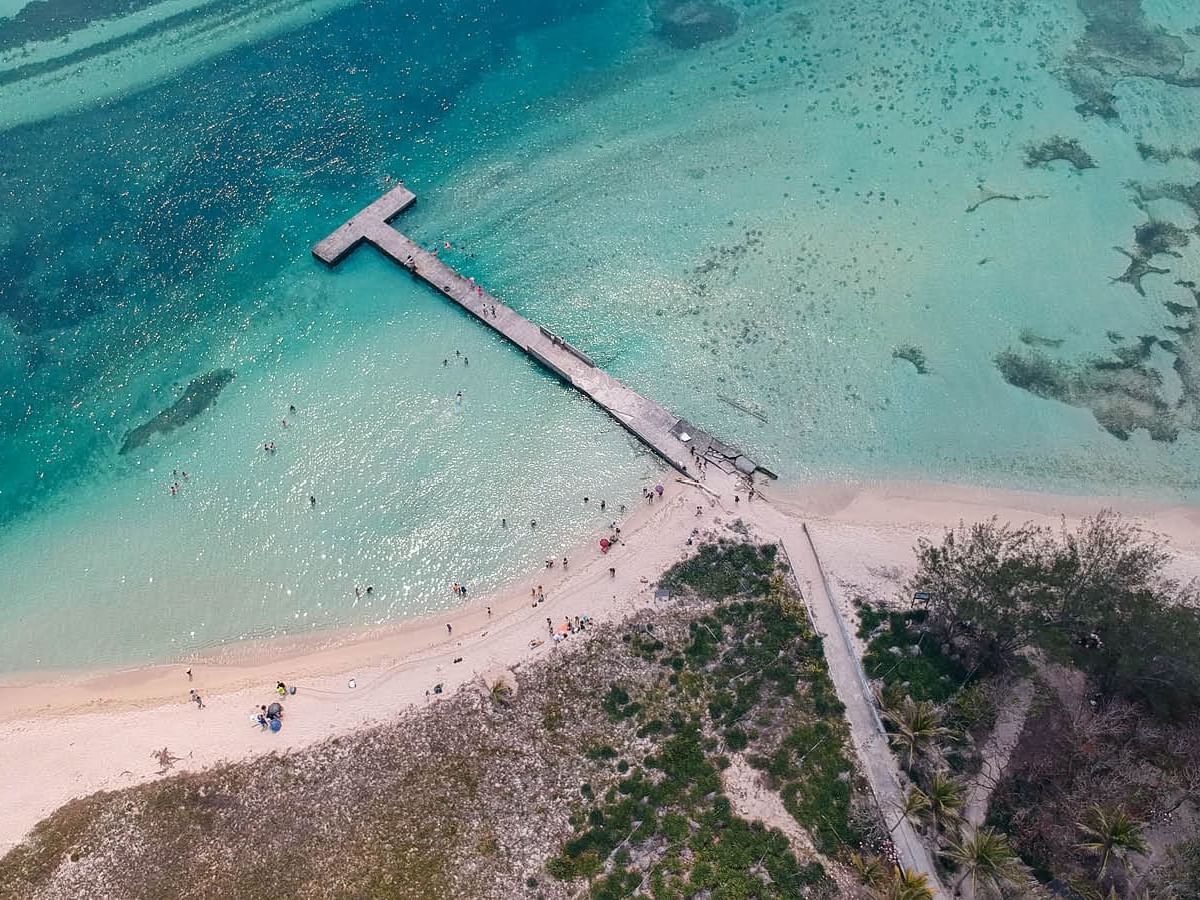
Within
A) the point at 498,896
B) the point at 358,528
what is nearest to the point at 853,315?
the point at 358,528

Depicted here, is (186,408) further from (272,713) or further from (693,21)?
(693,21)

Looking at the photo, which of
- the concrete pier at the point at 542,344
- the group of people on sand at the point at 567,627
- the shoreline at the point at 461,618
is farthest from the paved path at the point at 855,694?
the group of people on sand at the point at 567,627

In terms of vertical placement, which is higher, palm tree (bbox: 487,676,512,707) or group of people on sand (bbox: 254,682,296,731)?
palm tree (bbox: 487,676,512,707)

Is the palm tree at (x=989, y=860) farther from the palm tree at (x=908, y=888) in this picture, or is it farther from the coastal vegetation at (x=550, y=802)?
the coastal vegetation at (x=550, y=802)

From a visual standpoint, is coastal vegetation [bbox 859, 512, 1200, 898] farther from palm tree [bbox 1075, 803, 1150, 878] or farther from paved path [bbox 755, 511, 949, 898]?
paved path [bbox 755, 511, 949, 898]

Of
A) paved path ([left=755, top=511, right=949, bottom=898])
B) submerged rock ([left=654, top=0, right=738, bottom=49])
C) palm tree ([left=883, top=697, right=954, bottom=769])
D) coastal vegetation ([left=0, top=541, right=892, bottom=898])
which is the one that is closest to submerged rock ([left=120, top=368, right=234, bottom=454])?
coastal vegetation ([left=0, top=541, right=892, bottom=898])

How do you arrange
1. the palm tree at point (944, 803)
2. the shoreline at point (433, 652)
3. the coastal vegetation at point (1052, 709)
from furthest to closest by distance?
the shoreline at point (433, 652) < the coastal vegetation at point (1052, 709) < the palm tree at point (944, 803)
